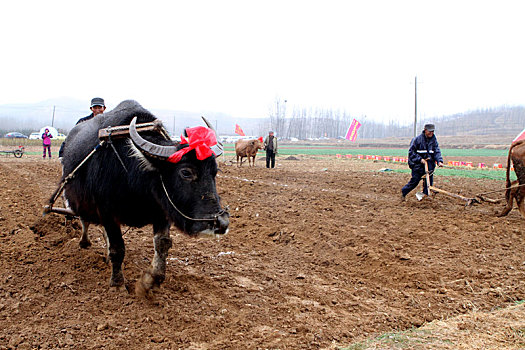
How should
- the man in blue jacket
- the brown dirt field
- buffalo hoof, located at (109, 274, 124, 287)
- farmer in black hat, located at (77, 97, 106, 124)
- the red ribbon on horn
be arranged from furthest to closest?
the man in blue jacket
farmer in black hat, located at (77, 97, 106, 124)
buffalo hoof, located at (109, 274, 124, 287)
the red ribbon on horn
the brown dirt field

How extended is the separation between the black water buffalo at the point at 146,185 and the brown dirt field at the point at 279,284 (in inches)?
23.4

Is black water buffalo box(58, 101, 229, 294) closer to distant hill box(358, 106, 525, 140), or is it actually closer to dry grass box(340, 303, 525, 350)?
dry grass box(340, 303, 525, 350)

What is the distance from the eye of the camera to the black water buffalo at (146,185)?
3.81 meters

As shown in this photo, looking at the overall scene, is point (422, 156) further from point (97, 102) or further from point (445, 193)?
point (97, 102)

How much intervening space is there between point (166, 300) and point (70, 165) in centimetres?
209

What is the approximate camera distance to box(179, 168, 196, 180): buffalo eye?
151 inches

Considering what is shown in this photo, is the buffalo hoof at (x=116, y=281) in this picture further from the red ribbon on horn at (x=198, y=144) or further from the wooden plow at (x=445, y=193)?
the wooden plow at (x=445, y=193)

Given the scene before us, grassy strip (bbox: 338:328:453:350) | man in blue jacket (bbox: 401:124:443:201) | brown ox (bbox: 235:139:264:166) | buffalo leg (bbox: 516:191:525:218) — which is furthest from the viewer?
brown ox (bbox: 235:139:264:166)

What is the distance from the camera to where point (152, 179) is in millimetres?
3959

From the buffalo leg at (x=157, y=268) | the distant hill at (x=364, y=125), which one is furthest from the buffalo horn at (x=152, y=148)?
the distant hill at (x=364, y=125)

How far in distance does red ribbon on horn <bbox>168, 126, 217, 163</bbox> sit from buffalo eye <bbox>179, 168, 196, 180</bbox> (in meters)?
0.11

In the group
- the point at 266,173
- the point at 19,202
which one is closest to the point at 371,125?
the point at 266,173

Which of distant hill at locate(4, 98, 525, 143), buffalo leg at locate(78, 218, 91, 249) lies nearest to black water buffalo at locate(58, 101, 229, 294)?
buffalo leg at locate(78, 218, 91, 249)

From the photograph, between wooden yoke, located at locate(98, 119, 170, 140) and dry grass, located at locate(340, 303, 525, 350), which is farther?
wooden yoke, located at locate(98, 119, 170, 140)
